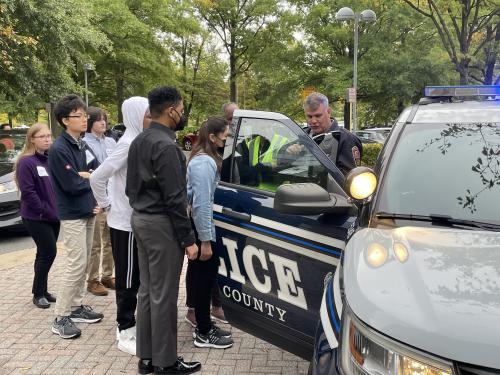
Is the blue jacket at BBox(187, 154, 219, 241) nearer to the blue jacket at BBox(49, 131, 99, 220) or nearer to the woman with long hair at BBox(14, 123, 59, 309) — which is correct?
the blue jacket at BBox(49, 131, 99, 220)

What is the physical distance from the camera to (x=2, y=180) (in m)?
7.15

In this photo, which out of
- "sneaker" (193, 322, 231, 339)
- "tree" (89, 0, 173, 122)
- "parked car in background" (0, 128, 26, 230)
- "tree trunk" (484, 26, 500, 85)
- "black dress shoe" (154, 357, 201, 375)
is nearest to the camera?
"black dress shoe" (154, 357, 201, 375)

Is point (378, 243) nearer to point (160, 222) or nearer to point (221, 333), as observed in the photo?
point (160, 222)

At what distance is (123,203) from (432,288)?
8.03 feet

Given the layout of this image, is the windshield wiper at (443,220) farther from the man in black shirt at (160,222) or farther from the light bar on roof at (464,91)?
the man in black shirt at (160,222)

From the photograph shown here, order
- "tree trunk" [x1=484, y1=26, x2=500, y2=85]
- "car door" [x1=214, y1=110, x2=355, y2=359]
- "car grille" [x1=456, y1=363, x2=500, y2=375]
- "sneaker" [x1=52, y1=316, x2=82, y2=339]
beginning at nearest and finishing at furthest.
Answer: "car grille" [x1=456, y1=363, x2=500, y2=375] → "car door" [x1=214, y1=110, x2=355, y2=359] → "sneaker" [x1=52, y1=316, x2=82, y2=339] → "tree trunk" [x1=484, y1=26, x2=500, y2=85]

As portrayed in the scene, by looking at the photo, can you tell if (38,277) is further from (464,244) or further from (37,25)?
(37,25)

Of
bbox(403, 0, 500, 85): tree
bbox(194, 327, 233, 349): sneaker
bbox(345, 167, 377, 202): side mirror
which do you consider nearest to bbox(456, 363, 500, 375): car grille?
bbox(345, 167, 377, 202): side mirror

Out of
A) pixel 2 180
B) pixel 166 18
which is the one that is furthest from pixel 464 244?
pixel 166 18

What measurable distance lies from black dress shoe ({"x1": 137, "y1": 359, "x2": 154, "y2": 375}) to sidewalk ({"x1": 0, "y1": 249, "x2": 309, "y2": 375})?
0.13 m

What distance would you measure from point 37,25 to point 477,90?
43.5 ft

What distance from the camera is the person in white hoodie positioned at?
140 inches

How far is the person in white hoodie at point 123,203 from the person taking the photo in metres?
3.55

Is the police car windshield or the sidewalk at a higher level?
the police car windshield
